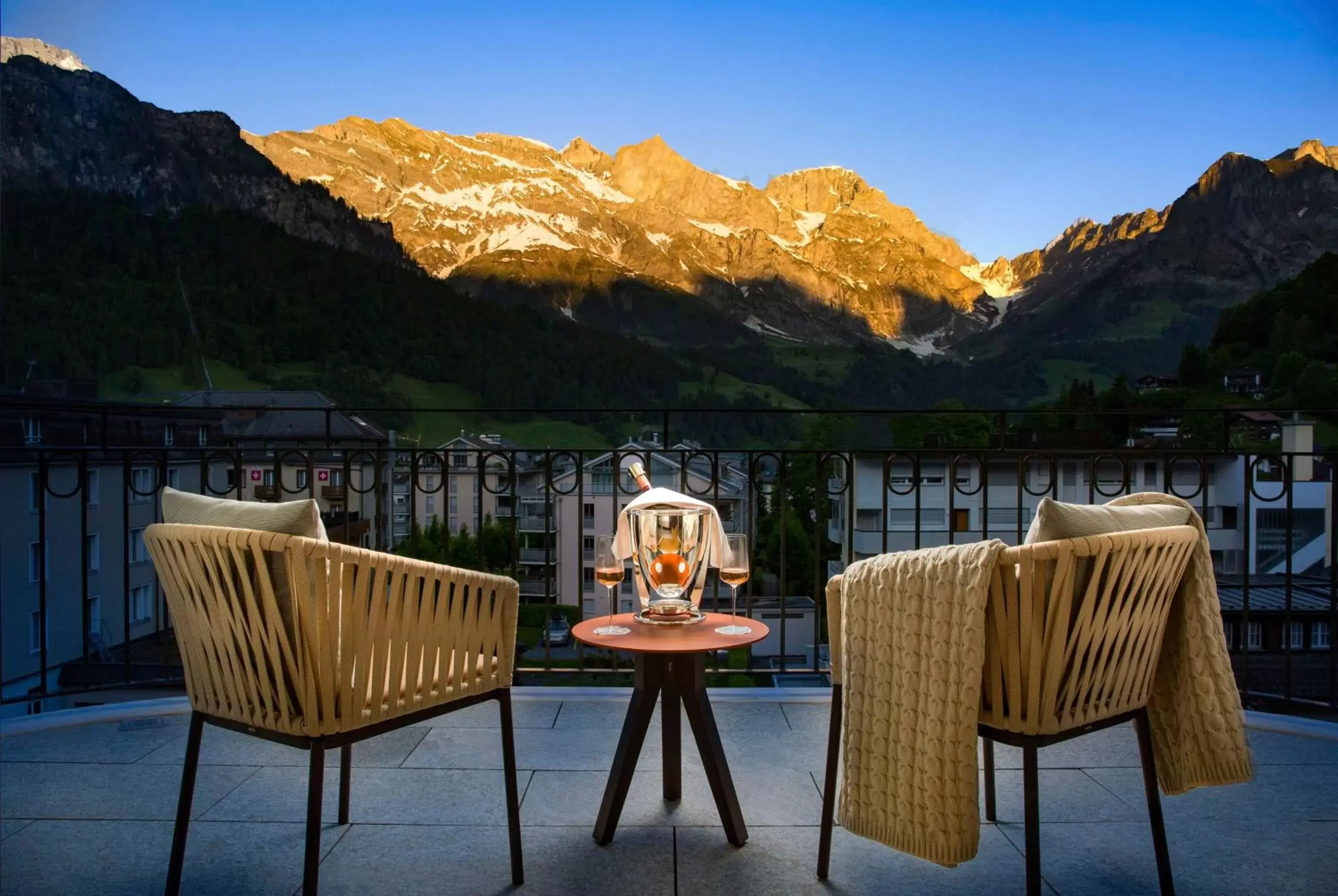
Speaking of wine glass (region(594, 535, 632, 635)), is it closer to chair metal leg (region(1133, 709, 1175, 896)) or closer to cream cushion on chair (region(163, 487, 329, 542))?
cream cushion on chair (region(163, 487, 329, 542))

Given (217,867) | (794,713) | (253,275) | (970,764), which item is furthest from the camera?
(253,275)

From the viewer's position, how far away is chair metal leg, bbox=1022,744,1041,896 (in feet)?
4.78

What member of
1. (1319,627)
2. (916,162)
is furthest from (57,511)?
(916,162)

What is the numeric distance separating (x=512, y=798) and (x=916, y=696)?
828 mm

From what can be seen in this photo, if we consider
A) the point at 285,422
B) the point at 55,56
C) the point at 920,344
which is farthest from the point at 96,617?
the point at 920,344

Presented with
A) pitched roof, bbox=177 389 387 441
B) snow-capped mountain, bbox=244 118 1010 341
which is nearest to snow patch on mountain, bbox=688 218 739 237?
snow-capped mountain, bbox=244 118 1010 341

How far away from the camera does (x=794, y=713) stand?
117 inches

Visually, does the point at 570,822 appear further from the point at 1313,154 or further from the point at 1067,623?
the point at 1313,154

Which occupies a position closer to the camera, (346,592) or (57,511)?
(346,592)

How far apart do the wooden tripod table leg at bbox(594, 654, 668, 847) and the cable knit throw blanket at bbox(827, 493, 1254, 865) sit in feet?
1.45

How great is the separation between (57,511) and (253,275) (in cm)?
2017

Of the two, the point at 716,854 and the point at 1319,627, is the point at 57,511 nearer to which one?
the point at 716,854

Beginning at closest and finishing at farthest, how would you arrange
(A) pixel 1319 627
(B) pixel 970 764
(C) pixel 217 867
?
(B) pixel 970 764 < (C) pixel 217 867 < (A) pixel 1319 627

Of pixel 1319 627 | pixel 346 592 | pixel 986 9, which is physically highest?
pixel 986 9
